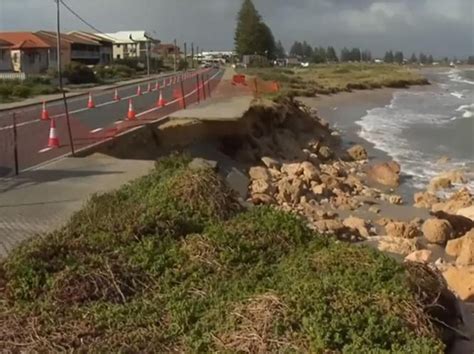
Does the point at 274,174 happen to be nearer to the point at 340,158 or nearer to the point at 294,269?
the point at 340,158

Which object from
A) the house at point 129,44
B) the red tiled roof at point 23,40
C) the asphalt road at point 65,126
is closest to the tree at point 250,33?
the house at point 129,44

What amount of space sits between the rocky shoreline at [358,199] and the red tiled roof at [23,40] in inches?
1465

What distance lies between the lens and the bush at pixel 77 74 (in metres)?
51.8

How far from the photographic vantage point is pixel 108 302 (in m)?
5.99

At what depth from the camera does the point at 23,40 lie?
2399 inches

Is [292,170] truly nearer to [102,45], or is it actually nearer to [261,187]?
[261,187]

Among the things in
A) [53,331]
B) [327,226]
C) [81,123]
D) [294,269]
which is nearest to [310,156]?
[81,123]

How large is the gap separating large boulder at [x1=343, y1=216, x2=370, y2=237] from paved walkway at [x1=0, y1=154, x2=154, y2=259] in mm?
3989

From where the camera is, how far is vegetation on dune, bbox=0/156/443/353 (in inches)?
210

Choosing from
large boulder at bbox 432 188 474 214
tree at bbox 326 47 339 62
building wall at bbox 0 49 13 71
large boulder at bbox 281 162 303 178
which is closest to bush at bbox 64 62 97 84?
building wall at bbox 0 49 13 71

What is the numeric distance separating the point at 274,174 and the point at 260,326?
46.5ft

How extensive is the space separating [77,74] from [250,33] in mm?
64239

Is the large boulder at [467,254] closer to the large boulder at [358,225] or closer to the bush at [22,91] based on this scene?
the large boulder at [358,225]

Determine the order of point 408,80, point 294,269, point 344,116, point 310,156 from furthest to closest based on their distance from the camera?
point 408,80 < point 344,116 < point 310,156 < point 294,269
